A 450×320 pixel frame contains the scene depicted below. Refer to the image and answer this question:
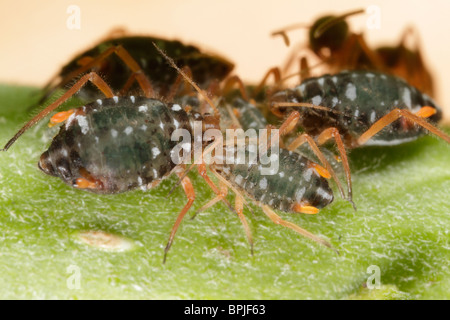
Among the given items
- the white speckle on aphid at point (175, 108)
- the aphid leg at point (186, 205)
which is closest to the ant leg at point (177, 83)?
the white speckle on aphid at point (175, 108)

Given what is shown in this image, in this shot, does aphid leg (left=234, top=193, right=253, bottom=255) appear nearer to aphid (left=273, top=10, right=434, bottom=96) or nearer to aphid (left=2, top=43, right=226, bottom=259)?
aphid (left=2, top=43, right=226, bottom=259)

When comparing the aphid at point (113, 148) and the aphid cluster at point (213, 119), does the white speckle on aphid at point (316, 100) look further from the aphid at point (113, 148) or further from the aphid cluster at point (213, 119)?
the aphid at point (113, 148)

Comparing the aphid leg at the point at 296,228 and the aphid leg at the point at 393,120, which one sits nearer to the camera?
the aphid leg at the point at 296,228

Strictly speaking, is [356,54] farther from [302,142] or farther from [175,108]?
[175,108]

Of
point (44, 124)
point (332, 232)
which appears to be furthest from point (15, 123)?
point (332, 232)

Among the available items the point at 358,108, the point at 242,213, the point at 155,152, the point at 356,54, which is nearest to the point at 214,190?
the point at 242,213

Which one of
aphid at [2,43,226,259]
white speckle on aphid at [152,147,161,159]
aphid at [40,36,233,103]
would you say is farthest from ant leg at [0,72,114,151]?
white speckle on aphid at [152,147,161,159]
